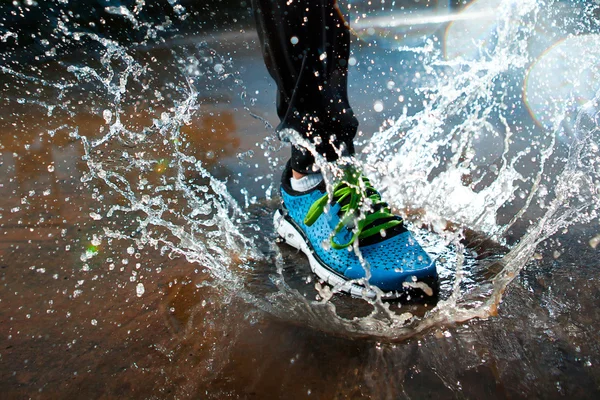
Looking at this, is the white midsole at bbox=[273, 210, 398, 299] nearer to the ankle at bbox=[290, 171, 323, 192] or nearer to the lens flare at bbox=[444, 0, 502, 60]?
the ankle at bbox=[290, 171, 323, 192]

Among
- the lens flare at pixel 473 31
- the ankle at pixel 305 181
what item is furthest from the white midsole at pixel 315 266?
the lens flare at pixel 473 31

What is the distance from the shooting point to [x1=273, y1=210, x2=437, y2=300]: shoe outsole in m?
0.99

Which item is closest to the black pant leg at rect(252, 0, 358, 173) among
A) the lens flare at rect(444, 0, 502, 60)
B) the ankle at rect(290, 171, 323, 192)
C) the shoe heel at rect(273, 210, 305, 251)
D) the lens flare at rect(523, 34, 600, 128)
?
the ankle at rect(290, 171, 323, 192)

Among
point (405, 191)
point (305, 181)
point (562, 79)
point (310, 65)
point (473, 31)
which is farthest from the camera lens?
point (473, 31)

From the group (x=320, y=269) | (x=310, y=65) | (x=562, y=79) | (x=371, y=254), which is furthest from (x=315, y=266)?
(x=562, y=79)

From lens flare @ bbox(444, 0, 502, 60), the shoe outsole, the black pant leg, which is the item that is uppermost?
the black pant leg

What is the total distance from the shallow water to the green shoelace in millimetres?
54

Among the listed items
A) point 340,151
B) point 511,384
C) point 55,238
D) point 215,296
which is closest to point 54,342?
point 215,296

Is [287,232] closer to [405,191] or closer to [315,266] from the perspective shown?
[315,266]

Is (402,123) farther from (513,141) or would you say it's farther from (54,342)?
(54,342)

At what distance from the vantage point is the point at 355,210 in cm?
107

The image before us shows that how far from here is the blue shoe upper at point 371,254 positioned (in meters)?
0.99

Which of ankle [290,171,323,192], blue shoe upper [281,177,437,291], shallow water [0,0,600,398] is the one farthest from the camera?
ankle [290,171,323,192]

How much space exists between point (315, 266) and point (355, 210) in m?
0.16
